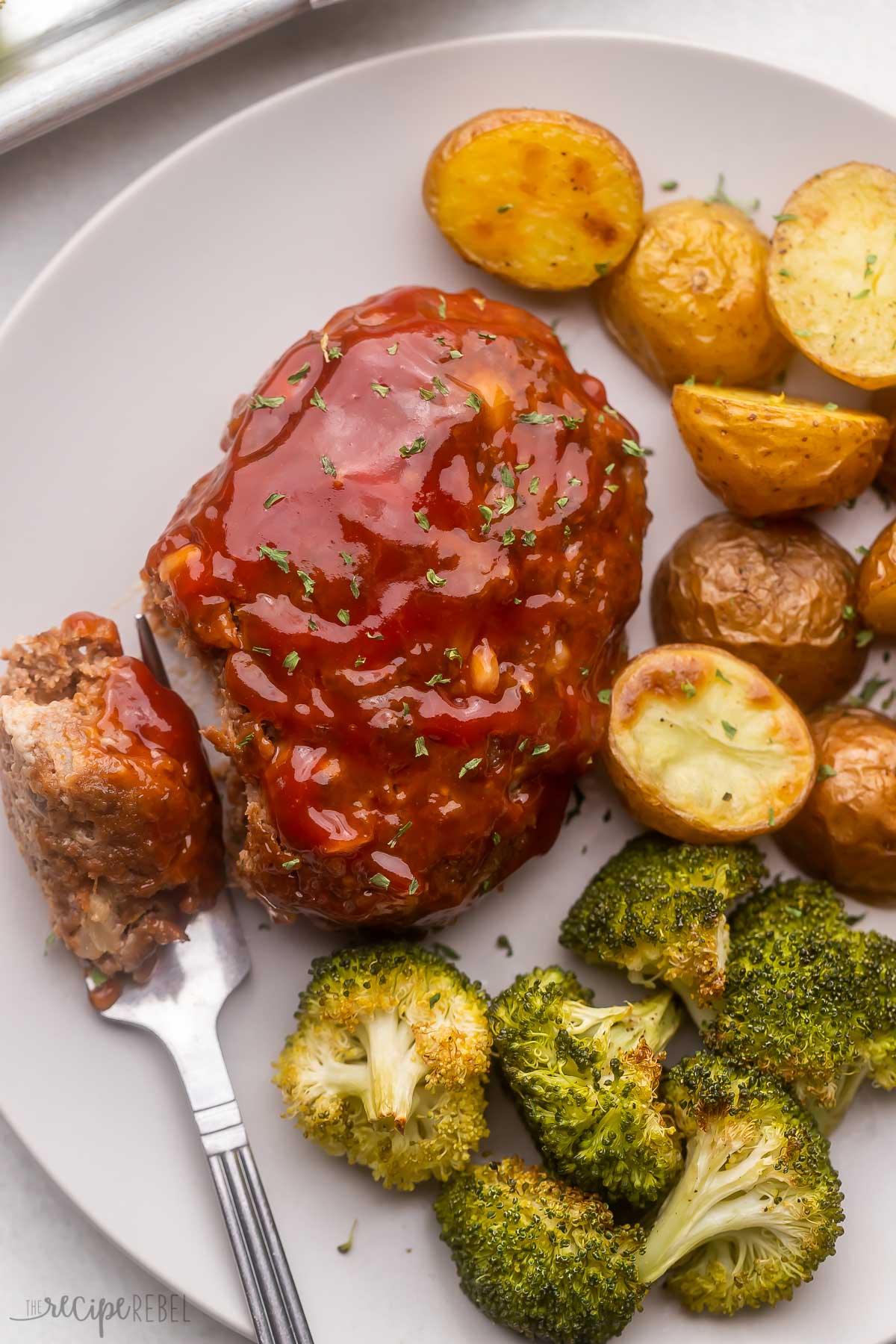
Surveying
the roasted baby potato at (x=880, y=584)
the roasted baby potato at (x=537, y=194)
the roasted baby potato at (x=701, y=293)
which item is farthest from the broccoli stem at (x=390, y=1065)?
the roasted baby potato at (x=537, y=194)

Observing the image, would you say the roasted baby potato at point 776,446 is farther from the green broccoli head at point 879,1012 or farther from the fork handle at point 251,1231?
the fork handle at point 251,1231

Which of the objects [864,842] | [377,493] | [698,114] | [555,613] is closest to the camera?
[377,493]

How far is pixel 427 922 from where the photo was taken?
11.1ft

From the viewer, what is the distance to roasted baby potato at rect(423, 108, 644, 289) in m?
3.32

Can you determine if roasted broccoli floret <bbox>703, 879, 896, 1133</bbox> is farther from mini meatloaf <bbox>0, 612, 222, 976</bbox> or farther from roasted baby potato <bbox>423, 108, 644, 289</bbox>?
roasted baby potato <bbox>423, 108, 644, 289</bbox>

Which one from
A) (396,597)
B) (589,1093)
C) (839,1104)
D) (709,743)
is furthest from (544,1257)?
(396,597)

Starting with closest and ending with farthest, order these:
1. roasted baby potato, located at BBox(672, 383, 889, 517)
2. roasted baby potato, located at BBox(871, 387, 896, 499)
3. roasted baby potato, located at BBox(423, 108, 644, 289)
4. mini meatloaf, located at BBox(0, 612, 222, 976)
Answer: mini meatloaf, located at BBox(0, 612, 222, 976)
roasted baby potato, located at BBox(672, 383, 889, 517)
roasted baby potato, located at BBox(423, 108, 644, 289)
roasted baby potato, located at BBox(871, 387, 896, 499)

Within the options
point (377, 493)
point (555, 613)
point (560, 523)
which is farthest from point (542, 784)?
point (377, 493)

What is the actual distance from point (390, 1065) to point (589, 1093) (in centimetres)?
55

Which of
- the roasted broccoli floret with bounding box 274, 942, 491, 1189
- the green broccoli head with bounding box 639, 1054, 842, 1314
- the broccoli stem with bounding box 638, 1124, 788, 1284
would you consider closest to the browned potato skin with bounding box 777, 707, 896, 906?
the green broccoli head with bounding box 639, 1054, 842, 1314

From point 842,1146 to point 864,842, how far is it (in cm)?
94

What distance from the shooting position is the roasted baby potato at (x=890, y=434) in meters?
3.45

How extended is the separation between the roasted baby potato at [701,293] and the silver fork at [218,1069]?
5.80 feet

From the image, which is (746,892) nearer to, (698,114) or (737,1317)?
(737,1317)
